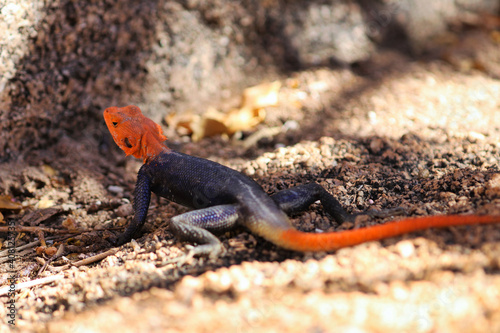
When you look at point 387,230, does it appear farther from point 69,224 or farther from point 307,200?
point 69,224

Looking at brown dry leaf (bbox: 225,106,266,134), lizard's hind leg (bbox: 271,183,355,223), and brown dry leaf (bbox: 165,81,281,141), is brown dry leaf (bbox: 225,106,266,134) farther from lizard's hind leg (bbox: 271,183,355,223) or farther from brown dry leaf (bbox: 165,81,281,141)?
lizard's hind leg (bbox: 271,183,355,223)

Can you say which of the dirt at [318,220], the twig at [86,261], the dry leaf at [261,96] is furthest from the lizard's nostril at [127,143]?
the dry leaf at [261,96]

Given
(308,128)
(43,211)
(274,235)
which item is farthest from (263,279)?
(308,128)

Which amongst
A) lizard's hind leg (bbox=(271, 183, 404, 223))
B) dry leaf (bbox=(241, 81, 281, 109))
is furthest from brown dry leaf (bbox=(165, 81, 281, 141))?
lizard's hind leg (bbox=(271, 183, 404, 223))

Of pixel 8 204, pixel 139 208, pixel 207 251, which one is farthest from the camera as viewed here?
pixel 8 204

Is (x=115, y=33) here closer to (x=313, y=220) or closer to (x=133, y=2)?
(x=133, y=2)

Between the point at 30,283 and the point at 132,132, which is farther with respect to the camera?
the point at 132,132

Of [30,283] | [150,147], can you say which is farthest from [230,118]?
[30,283]

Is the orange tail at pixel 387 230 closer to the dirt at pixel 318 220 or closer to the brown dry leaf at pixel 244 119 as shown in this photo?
the dirt at pixel 318 220
